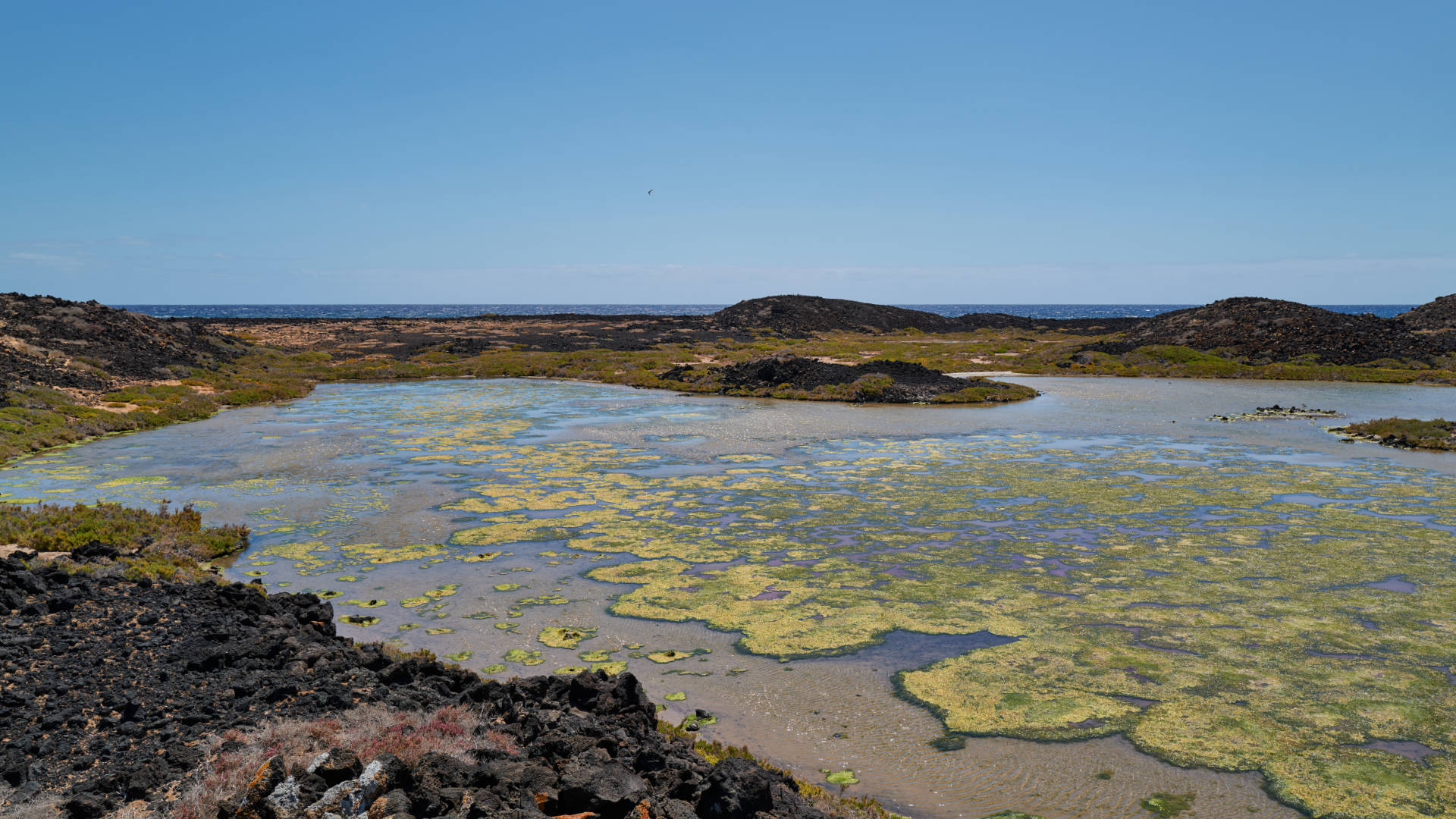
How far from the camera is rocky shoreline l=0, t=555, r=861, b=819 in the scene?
7.07 metres

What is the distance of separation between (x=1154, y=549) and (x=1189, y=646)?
5739 mm

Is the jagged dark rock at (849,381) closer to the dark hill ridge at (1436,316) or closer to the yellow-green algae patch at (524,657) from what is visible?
the yellow-green algae patch at (524,657)

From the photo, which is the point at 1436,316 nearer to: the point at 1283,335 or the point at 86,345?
the point at 1283,335

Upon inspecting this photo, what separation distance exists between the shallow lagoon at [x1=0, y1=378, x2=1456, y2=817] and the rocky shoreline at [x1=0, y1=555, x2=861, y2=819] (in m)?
1.76

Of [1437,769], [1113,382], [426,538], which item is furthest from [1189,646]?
[1113,382]

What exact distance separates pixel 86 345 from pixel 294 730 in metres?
53.7

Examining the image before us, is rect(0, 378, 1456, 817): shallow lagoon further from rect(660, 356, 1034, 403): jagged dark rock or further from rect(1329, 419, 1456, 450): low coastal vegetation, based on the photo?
rect(660, 356, 1034, 403): jagged dark rock

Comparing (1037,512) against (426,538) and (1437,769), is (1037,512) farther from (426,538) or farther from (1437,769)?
(426,538)

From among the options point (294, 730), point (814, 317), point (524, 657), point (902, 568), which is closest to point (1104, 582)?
point (902, 568)

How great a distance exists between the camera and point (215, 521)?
19875mm

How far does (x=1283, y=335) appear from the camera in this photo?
7050cm

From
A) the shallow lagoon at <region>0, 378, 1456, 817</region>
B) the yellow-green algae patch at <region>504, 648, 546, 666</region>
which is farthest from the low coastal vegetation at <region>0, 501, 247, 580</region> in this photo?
the yellow-green algae patch at <region>504, 648, 546, 666</region>

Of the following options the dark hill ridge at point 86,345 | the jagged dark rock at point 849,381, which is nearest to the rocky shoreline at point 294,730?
the dark hill ridge at point 86,345

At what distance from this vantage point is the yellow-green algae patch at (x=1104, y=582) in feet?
32.9
